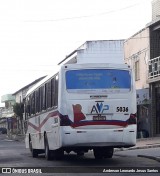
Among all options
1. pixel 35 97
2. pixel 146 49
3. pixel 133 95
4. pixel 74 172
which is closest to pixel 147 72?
pixel 146 49

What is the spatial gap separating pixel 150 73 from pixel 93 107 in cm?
1968

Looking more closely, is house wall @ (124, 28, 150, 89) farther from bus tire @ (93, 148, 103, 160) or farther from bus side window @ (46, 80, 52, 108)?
bus side window @ (46, 80, 52, 108)

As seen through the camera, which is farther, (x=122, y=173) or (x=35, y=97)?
(x=35, y=97)

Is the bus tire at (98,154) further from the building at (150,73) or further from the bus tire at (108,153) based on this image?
the building at (150,73)

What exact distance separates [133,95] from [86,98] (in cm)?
161

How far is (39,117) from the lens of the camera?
67.6ft

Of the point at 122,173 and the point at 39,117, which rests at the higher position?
the point at 39,117

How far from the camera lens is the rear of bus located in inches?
622

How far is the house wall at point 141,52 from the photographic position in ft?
118

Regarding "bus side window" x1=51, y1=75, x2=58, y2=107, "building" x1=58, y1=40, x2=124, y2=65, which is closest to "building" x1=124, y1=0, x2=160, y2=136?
"building" x1=58, y1=40, x2=124, y2=65

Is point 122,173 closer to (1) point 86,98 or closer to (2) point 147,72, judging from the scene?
(1) point 86,98

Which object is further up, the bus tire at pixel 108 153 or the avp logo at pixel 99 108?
the avp logo at pixel 99 108

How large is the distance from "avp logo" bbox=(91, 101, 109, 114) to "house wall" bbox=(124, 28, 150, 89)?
20045 millimetres

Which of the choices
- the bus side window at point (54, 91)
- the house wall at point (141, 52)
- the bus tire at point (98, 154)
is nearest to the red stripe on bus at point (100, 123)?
the bus side window at point (54, 91)
